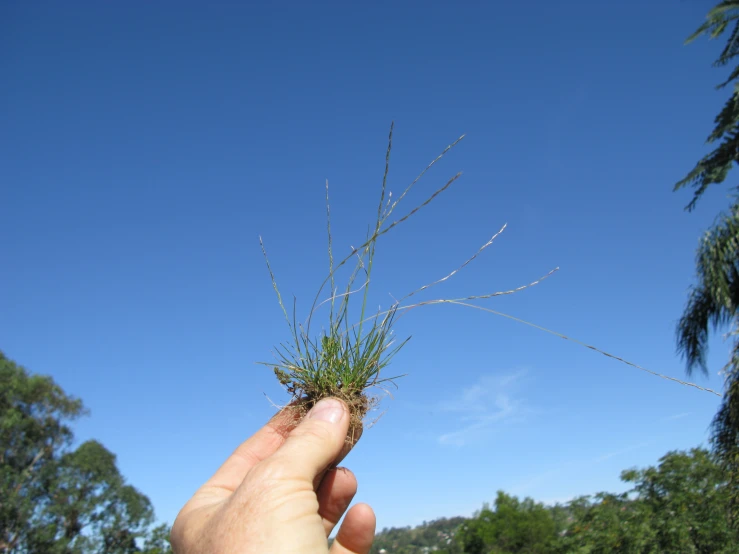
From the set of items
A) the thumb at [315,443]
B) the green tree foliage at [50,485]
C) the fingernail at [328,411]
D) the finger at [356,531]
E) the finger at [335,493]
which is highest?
the green tree foliage at [50,485]

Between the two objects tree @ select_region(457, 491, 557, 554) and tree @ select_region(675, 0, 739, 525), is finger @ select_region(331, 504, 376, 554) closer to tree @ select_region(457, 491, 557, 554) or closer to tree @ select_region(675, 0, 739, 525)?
tree @ select_region(675, 0, 739, 525)

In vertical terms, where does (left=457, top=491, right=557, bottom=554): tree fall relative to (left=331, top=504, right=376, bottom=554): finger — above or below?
above

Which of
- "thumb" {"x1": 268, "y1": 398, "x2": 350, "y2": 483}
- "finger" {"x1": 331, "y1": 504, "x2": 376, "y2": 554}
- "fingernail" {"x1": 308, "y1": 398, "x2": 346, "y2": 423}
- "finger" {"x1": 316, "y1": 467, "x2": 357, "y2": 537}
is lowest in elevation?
"finger" {"x1": 331, "y1": 504, "x2": 376, "y2": 554}

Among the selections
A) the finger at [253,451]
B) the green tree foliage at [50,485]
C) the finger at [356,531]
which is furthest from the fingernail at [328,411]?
the green tree foliage at [50,485]

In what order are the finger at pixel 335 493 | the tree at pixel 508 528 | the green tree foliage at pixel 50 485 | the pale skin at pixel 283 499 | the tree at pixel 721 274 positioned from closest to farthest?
the pale skin at pixel 283 499
the finger at pixel 335 493
the tree at pixel 721 274
the green tree foliage at pixel 50 485
the tree at pixel 508 528

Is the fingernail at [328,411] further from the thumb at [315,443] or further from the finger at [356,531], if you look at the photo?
the finger at [356,531]

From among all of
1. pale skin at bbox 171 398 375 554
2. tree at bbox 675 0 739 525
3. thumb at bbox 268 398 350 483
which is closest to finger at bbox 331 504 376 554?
pale skin at bbox 171 398 375 554

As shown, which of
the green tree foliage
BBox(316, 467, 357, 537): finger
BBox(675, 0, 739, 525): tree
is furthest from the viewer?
the green tree foliage
